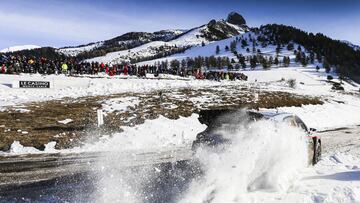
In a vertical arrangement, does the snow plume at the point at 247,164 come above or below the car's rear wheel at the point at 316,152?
above

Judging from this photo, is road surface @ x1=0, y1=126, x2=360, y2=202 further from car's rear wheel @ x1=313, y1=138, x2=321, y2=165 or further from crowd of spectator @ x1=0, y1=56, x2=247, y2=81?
crowd of spectator @ x1=0, y1=56, x2=247, y2=81

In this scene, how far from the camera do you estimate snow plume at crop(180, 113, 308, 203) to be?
284 inches

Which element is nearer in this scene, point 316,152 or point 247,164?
point 247,164

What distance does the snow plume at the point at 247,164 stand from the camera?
720 centimetres

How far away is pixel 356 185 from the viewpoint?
8.31 metres

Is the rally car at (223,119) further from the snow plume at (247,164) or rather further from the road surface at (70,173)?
the road surface at (70,173)

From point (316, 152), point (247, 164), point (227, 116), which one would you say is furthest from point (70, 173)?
point (316, 152)

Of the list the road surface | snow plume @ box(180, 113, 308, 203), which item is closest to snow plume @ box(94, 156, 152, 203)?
the road surface

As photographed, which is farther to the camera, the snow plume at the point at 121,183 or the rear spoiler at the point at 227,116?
the rear spoiler at the point at 227,116

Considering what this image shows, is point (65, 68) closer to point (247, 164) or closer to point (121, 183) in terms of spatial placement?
point (121, 183)

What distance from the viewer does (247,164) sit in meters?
7.66

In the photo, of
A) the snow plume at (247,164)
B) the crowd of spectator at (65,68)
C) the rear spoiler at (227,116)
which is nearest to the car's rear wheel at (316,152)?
the snow plume at (247,164)

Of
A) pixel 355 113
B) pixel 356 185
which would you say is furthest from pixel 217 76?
pixel 356 185

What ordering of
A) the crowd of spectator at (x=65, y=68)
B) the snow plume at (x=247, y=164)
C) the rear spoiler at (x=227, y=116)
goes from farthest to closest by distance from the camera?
the crowd of spectator at (x=65, y=68)
the rear spoiler at (x=227, y=116)
the snow plume at (x=247, y=164)
